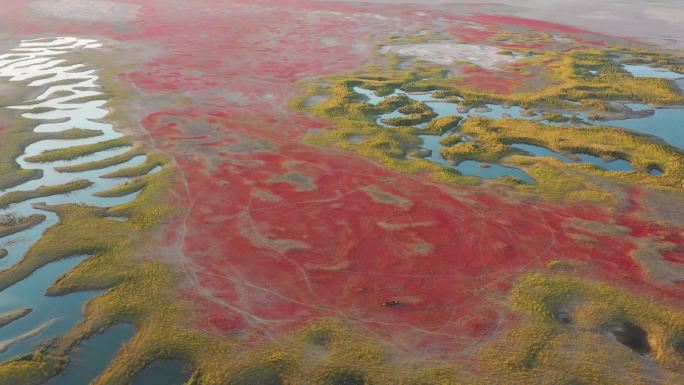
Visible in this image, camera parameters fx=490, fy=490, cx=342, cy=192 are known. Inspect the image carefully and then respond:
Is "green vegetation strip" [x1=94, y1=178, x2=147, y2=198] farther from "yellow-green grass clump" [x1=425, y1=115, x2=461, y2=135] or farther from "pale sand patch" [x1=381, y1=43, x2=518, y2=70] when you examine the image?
"pale sand patch" [x1=381, y1=43, x2=518, y2=70]

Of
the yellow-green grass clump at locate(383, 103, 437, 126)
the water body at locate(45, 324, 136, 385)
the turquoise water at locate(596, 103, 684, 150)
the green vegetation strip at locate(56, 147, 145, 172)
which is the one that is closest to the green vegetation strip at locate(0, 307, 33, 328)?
the water body at locate(45, 324, 136, 385)

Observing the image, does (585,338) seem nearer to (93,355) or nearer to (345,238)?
(345,238)

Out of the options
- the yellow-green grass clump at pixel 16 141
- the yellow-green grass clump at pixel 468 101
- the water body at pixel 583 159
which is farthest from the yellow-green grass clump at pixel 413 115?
the yellow-green grass clump at pixel 16 141

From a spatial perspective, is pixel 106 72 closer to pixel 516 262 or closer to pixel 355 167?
pixel 355 167

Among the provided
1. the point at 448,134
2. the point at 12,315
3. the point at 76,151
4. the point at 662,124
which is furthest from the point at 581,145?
the point at 76,151

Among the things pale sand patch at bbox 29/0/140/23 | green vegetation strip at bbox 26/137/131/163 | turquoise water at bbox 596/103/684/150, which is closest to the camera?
green vegetation strip at bbox 26/137/131/163

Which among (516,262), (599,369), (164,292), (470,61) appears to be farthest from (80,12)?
(599,369)
